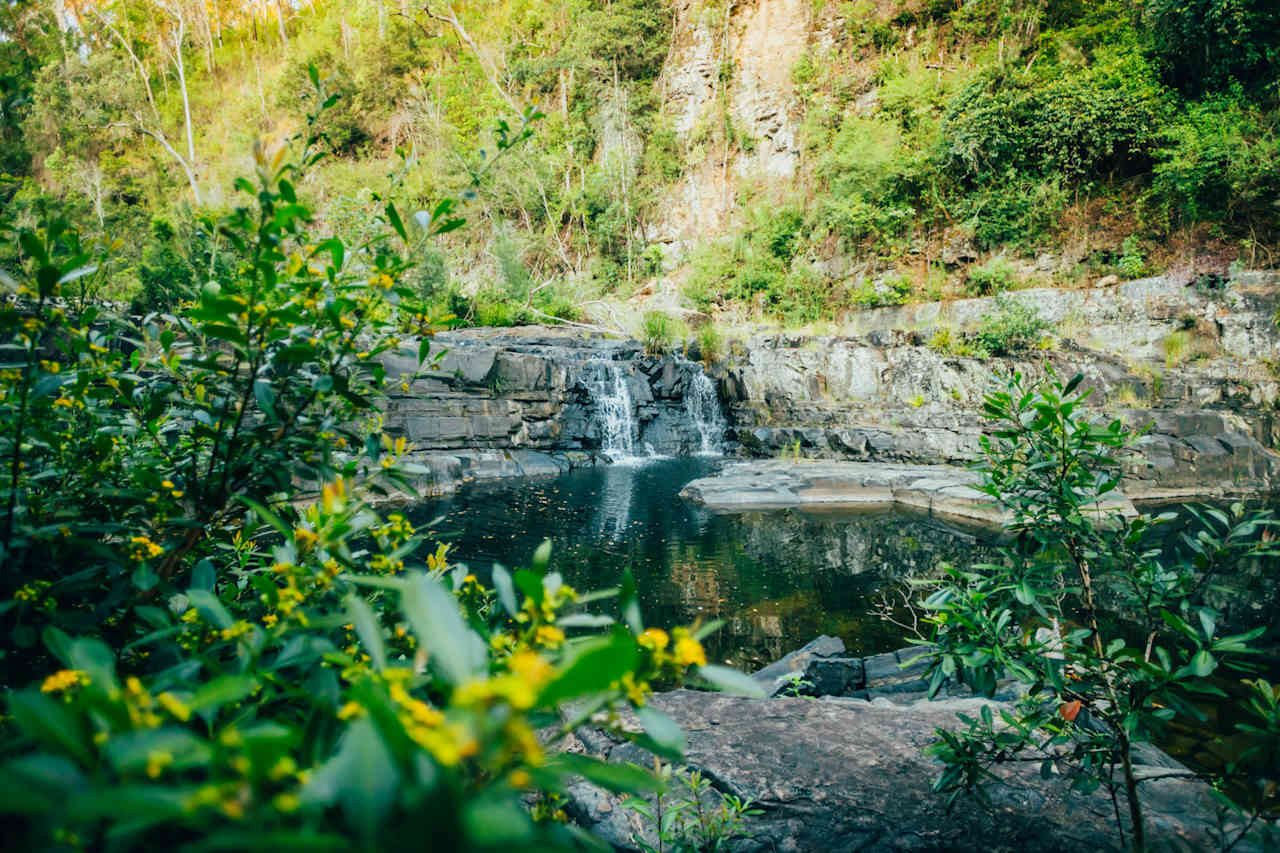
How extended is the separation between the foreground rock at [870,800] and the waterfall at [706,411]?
438 inches

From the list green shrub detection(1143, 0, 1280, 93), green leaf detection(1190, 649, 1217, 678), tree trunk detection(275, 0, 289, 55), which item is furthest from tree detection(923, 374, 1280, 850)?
tree trunk detection(275, 0, 289, 55)

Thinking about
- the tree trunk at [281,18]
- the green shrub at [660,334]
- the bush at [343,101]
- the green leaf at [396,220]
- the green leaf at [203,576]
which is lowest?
the green leaf at [203,576]

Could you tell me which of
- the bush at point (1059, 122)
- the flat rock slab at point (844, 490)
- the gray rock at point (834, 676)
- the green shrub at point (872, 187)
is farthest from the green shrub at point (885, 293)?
the gray rock at point (834, 676)

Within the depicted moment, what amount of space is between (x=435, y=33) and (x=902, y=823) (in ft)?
115

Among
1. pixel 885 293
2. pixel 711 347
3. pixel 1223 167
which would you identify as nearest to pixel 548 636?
pixel 711 347

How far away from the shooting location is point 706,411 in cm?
1351

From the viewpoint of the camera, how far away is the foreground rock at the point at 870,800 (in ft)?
4.62

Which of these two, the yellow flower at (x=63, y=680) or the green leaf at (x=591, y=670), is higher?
the green leaf at (x=591, y=670)

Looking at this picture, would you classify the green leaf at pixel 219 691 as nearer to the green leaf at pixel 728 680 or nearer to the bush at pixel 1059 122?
the green leaf at pixel 728 680

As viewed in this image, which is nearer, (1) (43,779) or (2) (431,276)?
(1) (43,779)

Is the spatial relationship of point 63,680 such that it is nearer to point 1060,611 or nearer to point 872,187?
point 1060,611

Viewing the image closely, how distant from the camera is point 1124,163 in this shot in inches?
527

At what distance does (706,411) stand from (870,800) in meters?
12.1

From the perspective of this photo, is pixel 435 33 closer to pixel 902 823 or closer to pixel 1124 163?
pixel 1124 163
